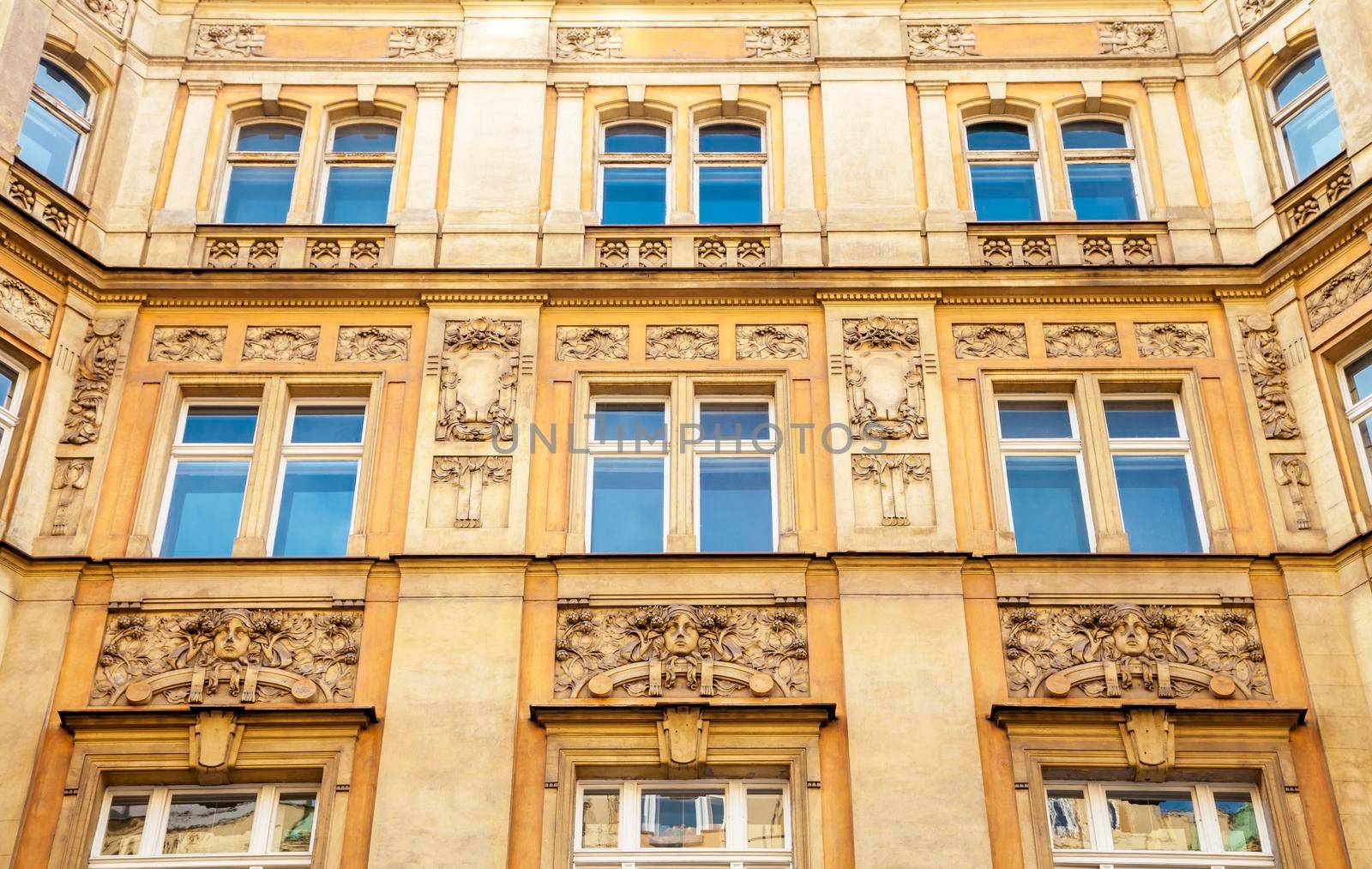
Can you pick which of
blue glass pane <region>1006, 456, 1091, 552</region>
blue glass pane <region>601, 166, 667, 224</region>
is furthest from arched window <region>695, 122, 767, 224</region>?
blue glass pane <region>1006, 456, 1091, 552</region>

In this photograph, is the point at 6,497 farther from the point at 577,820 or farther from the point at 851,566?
the point at 851,566

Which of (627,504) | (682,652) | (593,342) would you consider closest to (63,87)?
(593,342)

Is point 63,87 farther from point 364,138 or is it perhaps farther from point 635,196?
point 635,196

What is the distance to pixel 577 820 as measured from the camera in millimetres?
12305

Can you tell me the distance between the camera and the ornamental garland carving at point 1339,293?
13938mm

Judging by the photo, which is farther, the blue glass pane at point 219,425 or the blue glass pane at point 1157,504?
the blue glass pane at point 219,425

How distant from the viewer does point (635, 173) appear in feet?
54.5

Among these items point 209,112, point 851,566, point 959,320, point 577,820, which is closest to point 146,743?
point 577,820

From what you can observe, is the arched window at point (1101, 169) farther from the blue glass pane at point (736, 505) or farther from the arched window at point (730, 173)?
the blue glass pane at point (736, 505)

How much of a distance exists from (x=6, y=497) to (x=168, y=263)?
3119 millimetres

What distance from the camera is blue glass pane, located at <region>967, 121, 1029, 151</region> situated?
16.7 meters

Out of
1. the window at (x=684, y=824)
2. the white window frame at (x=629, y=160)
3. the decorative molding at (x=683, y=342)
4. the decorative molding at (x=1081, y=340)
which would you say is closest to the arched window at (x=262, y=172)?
the white window frame at (x=629, y=160)

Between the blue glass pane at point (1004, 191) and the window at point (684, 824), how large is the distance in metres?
6.88

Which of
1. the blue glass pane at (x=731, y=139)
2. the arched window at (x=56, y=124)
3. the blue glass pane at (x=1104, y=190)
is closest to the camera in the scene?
the arched window at (x=56, y=124)
